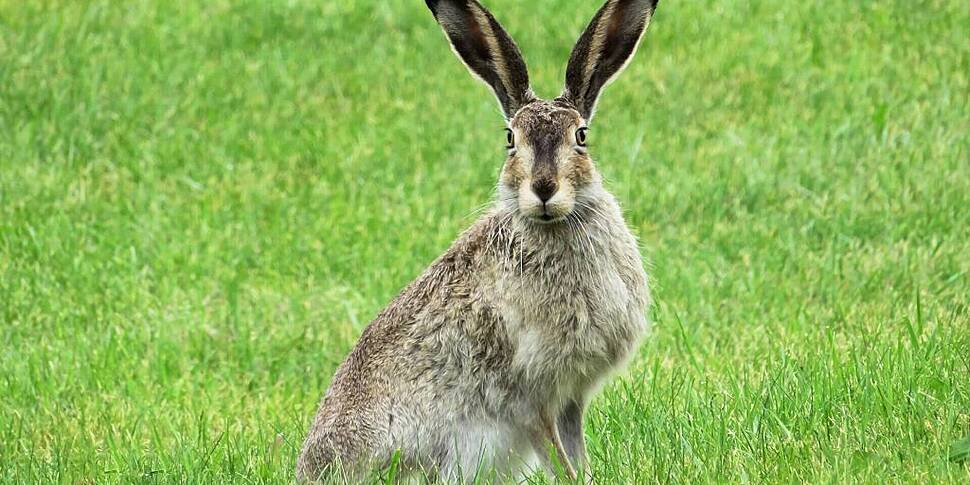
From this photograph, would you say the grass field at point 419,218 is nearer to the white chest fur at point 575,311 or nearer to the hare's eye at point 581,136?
the white chest fur at point 575,311

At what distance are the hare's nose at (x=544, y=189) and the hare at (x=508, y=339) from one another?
0.83 ft

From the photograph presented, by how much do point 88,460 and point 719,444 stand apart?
8.22 feet

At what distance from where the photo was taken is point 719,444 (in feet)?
17.2

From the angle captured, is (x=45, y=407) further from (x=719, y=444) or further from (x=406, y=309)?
(x=719, y=444)

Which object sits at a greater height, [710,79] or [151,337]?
[710,79]

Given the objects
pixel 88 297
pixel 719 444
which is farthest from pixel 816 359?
pixel 88 297

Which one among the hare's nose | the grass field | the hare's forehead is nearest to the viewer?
the hare's nose

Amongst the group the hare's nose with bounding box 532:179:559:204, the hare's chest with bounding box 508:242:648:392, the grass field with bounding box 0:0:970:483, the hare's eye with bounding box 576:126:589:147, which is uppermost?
the hare's eye with bounding box 576:126:589:147

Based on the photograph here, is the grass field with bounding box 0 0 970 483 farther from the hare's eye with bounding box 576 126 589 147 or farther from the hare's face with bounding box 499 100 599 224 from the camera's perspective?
the hare's eye with bounding box 576 126 589 147

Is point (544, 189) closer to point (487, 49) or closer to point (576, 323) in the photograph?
point (576, 323)

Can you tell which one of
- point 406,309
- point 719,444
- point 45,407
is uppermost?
point 406,309

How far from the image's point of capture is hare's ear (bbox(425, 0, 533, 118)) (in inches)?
210

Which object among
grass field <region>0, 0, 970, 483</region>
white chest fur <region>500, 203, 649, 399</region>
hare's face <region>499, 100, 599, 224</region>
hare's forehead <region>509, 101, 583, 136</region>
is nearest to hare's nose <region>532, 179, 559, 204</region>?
hare's face <region>499, 100, 599, 224</region>

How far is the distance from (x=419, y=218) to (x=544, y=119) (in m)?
4.25
